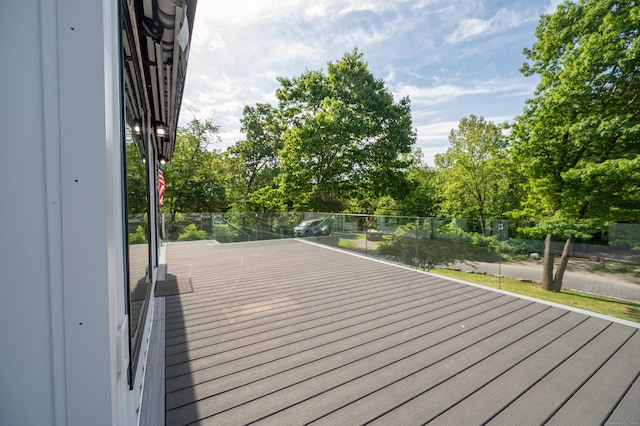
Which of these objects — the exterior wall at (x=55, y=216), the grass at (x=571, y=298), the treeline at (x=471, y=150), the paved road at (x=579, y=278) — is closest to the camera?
the exterior wall at (x=55, y=216)

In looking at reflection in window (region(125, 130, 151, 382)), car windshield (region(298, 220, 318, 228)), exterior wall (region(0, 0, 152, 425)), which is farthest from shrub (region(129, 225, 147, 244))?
car windshield (region(298, 220, 318, 228))

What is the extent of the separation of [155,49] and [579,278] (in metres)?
7.03

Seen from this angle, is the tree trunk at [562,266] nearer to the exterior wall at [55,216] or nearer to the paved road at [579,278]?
the paved road at [579,278]

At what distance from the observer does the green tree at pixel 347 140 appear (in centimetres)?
1435

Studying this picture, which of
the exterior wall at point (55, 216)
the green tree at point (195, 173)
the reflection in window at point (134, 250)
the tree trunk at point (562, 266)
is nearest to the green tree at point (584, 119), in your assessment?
the tree trunk at point (562, 266)

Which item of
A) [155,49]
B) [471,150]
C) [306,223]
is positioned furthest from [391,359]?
[471,150]

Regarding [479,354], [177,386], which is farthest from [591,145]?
[177,386]

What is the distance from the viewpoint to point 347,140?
14633mm

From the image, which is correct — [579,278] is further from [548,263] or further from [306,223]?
[306,223]

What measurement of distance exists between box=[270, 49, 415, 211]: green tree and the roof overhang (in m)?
11.8

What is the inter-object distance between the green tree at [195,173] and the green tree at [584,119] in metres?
18.0

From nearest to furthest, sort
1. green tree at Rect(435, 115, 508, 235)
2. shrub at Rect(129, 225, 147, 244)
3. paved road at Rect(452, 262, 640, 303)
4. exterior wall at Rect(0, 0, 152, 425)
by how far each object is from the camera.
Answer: exterior wall at Rect(0, 0, 152, 425), shrub at Rect(129, 225, 147, 244), paved road at Rect(452, 262, 640, 303), green tree at Rect(435, 115, 508, 235)

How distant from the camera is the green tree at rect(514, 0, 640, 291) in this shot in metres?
6.65

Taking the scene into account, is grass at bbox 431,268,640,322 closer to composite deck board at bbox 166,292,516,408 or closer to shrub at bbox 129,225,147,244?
A: composite deck board at bbox 166,292,516,408
